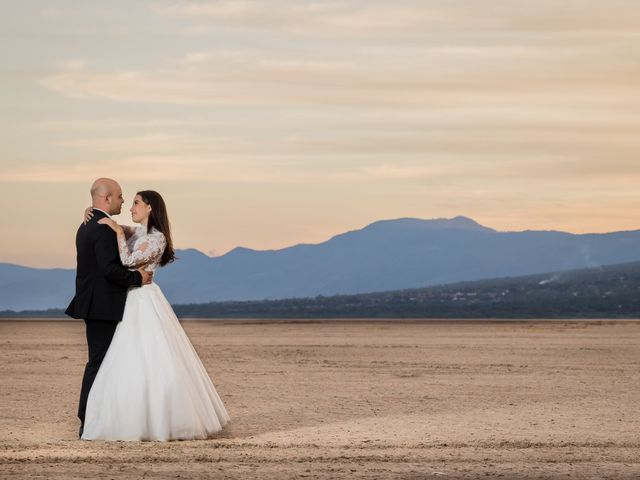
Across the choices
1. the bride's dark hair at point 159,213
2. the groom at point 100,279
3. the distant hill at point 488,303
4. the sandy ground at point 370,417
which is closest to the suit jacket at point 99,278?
the groom at point 100,279

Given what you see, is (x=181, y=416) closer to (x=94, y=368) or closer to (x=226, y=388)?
(x=94, y=368)

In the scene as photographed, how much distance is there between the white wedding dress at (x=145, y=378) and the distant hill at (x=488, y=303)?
103m

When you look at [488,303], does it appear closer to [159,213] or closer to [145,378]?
[159,213]

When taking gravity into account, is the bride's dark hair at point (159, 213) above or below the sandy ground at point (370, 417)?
above

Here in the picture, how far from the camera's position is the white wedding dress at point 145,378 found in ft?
43.4

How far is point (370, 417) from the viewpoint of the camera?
16391mm

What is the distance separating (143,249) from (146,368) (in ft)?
4.02

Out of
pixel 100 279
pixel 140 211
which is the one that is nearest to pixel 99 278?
pixel 100 279

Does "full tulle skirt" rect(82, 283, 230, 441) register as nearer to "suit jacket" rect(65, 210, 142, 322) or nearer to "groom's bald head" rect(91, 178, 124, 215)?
"suit jacket" rect(65, 210, 142, 322)

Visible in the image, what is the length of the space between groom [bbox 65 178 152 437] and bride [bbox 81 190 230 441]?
4.0 inches

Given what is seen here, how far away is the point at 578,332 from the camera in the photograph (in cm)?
4784

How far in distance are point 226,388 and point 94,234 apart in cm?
821

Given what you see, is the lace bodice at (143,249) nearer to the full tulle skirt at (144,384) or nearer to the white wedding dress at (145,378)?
the white wedding dress at (145,378)

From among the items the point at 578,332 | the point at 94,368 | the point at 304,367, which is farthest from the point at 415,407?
the point at 578,332
